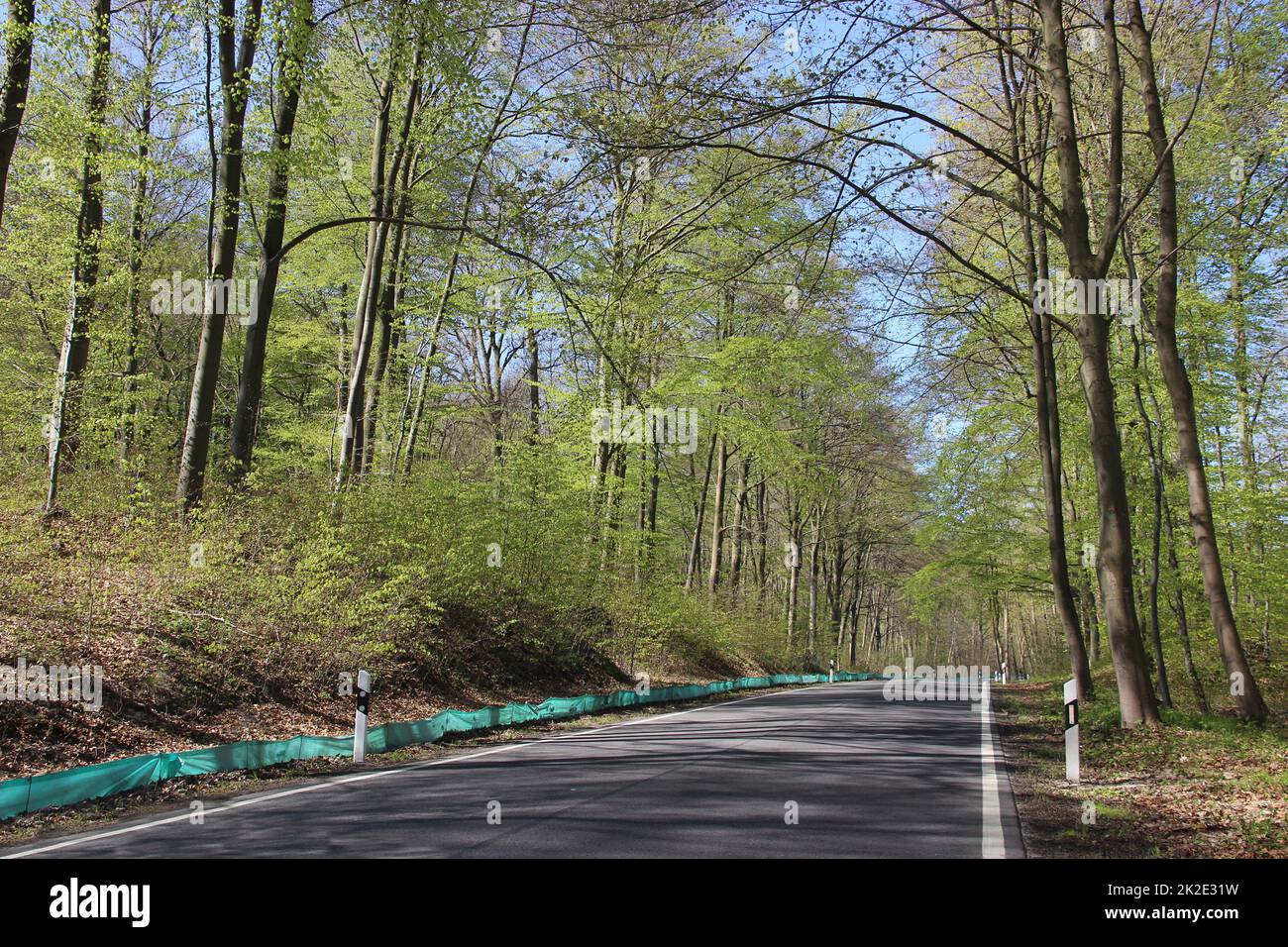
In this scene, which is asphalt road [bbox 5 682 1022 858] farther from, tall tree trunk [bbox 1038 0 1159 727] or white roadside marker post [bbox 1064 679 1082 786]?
tall tree trunk [bbox 1038 0 1159 727]

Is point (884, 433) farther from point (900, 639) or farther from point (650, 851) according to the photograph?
point (900, 639)

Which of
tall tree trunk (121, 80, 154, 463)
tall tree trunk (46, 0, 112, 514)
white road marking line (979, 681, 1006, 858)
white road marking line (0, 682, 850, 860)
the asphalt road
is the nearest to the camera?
the asphalt road

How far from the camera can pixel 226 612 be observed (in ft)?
37.8

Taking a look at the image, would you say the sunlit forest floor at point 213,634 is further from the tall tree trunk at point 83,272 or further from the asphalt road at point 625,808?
the asphalt road at point 625,808

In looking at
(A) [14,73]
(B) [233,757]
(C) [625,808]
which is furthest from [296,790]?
(A) [14,73]

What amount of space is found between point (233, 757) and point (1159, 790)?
31.2ft

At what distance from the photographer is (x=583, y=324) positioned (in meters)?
21.3

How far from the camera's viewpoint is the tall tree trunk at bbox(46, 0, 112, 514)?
13711 mm

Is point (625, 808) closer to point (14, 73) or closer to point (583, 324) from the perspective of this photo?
point (14, 73)

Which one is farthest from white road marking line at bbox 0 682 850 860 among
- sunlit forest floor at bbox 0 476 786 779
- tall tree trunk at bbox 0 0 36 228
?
tall tree trunk at bbox 0 0 36 228

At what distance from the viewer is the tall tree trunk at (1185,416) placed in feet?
42.3

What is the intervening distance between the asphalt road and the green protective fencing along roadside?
0.97 meters

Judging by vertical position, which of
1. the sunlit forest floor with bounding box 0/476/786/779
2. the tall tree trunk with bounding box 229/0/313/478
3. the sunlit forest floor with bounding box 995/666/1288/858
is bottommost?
the sunlit forest floor with bounding box 995/666/1288/858

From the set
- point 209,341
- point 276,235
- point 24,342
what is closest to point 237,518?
point 209,341
